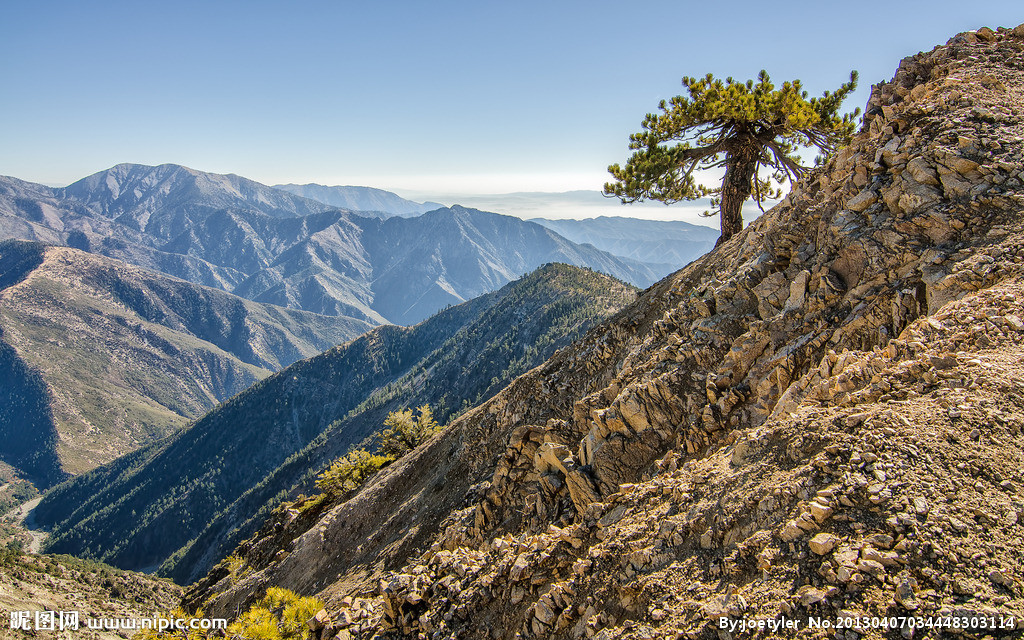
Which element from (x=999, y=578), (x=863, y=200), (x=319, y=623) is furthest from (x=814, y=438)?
(x=319, y=623)

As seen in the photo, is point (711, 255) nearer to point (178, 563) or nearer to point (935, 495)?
point (935, 495)

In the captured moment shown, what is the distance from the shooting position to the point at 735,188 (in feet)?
83.0

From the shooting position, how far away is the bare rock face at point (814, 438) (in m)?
6.38

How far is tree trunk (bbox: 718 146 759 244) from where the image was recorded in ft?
81.3

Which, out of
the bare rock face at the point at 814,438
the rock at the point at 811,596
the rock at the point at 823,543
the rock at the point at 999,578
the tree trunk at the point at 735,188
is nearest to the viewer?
the rock at the point at 999,578

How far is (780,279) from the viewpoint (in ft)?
46.7

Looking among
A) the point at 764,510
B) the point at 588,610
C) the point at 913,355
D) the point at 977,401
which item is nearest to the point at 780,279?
the point at 913,355

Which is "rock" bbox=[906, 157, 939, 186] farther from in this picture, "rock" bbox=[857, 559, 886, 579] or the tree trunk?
the tree trunk

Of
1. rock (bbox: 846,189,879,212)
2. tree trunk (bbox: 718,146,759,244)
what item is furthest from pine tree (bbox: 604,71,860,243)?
rock (bbox: 846,189,879,212)

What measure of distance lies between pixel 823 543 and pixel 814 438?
2.01m

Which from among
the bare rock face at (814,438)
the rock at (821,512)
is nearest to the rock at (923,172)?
the bare rock face at (814,438)

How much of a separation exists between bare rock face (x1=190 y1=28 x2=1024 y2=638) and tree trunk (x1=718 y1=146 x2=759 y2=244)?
7.04m

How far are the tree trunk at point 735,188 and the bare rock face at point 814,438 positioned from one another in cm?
704

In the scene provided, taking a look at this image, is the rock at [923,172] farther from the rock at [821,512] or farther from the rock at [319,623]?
the rock at [319,623]
